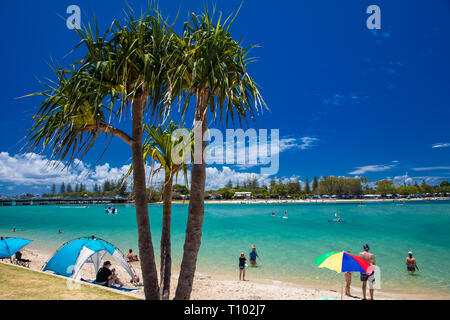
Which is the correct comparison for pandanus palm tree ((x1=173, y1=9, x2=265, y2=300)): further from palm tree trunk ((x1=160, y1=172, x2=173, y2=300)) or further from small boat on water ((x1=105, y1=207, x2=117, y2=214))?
small boat on water ((x1=105, y1=207, x2=117, y2=214))

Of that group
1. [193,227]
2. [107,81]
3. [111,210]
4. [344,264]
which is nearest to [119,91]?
[107,81]

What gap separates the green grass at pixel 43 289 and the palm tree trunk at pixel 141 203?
0.86 metres

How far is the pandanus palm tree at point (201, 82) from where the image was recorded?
456cm

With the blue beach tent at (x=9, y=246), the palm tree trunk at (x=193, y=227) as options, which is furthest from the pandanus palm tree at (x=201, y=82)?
the blue beach tent at (x=9, y=246)

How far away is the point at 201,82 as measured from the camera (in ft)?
15.2

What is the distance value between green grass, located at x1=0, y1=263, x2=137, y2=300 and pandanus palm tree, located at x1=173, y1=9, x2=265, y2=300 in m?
2.04

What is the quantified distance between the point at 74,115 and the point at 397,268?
22.5m

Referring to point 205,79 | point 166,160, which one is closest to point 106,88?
point 205,79

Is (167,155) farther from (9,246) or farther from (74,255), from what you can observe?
(9,246)

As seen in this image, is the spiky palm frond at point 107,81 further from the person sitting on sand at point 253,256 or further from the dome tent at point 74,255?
the person sitting on sand at point 253,256

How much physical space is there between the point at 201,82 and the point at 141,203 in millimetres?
2675

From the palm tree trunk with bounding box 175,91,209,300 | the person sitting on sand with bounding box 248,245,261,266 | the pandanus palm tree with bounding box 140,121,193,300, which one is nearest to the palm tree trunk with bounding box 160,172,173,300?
the pandanus palm tree with bounding box 140,121,193,300

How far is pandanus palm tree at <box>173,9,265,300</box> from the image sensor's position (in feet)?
15.0
